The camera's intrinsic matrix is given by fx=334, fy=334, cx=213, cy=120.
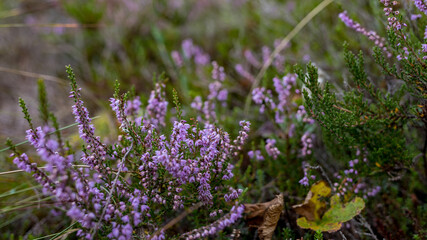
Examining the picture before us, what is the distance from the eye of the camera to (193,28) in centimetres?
516

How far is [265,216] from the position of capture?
6.48ft

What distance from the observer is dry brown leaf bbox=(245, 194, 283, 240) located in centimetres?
190

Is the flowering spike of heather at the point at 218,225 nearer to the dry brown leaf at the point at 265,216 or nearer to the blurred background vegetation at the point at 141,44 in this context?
the dry brown leaf at the point at 265,216

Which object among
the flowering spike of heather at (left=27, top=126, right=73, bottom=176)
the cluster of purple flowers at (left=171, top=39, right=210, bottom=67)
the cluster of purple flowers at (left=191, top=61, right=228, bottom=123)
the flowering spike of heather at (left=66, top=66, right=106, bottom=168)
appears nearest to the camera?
the flowering spike of heather at (left=27, top=126, right=73, bottom=176)

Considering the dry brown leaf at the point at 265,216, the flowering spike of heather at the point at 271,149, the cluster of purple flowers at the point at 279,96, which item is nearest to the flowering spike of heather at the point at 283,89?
the cluster of purple flowers at the point at 279,96

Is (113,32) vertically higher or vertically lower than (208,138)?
higher

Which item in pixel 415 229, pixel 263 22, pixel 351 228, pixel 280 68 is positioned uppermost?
pixel 263 22

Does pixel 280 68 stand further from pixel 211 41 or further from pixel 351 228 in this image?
pixel 211 41

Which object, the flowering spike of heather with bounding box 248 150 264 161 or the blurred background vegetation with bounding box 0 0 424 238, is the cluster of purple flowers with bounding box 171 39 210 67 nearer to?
the blurred background vegetation with bounding box 0 0 424 238

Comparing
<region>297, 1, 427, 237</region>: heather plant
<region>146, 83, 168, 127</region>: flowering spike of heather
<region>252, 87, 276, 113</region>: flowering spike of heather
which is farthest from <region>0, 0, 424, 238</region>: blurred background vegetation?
<region>297, 1, 427, 237</region>: heather plant

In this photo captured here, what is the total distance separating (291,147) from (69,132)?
240 centimetres

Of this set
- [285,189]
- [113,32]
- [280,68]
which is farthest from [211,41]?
[285,189]

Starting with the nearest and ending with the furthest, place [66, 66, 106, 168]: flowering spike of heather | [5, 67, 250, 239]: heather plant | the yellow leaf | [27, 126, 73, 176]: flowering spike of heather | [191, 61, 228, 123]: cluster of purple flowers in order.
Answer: [27, 126, 73, 176]: flowering spike of heather → [5, 67, 250, 239]: heather plant → [66, 66, 106, 168]: flowering spike of heather → the yellow leaf → [191, 61, 228, 123]: cluster of purple flowers

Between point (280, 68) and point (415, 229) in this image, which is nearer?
point (415, 229)
